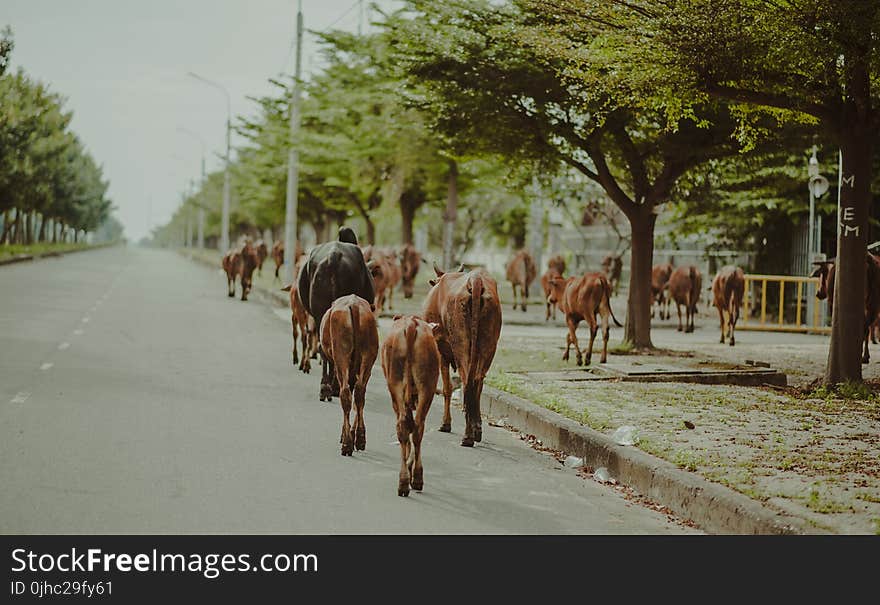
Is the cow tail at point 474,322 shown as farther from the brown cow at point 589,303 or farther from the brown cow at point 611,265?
the brown cow at point 611,265

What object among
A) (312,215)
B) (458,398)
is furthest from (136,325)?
(312,215)

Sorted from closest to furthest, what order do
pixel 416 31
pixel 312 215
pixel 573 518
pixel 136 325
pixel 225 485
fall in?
pixel 573 518, pixel 225 485, pixel 416 31, pixel 136 325, pixel 312 215

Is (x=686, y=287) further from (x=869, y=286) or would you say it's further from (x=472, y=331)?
(x=472, y=331)

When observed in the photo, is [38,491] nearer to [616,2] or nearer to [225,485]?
[225,485]

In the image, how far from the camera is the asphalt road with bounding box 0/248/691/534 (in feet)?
21.2

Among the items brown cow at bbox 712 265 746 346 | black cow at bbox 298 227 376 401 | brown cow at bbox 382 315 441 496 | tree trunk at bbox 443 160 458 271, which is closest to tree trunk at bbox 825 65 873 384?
black cow at bbox 298 227 376 401

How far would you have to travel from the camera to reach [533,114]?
1653cm

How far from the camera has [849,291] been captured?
12.2 m

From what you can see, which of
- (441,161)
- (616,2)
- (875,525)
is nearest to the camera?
(875,525)

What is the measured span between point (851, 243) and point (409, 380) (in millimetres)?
7291

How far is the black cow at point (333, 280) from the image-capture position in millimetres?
11336

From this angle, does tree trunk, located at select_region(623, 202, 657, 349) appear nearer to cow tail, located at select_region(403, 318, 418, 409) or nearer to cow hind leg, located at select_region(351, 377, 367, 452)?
cow hind leg, located at select_region(351, 377, 367, 452)

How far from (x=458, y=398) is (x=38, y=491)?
228 inches

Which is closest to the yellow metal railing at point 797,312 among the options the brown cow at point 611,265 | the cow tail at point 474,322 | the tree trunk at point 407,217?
the brown cow at point 611,265
